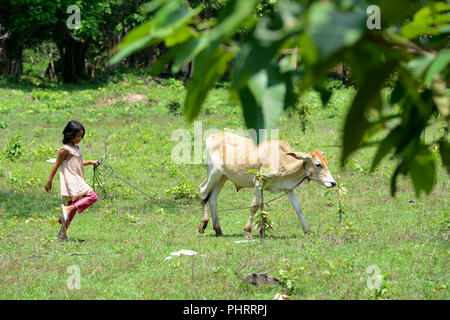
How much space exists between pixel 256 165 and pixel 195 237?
52.2 inches

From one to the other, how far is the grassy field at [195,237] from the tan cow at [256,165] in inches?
16.9

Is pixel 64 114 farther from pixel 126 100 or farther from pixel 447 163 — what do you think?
pixel 447 163

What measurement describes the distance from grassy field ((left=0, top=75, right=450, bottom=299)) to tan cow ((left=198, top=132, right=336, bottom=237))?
1.41 ft

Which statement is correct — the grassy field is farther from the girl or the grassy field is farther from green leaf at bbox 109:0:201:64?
the girl

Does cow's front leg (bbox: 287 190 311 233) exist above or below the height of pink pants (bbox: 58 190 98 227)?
below

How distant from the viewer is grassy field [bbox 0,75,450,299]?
4637mm

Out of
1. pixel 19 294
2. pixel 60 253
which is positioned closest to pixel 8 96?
pixel 60 253

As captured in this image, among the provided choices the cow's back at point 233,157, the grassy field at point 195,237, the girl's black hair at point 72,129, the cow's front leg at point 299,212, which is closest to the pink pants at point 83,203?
the grassy field at point 195,237

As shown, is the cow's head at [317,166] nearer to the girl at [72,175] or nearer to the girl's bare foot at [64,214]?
the girl at [72,175]

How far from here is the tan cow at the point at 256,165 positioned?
7691 millimetres

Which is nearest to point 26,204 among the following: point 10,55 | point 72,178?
point 72,178

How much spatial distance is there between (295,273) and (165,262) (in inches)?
52.9

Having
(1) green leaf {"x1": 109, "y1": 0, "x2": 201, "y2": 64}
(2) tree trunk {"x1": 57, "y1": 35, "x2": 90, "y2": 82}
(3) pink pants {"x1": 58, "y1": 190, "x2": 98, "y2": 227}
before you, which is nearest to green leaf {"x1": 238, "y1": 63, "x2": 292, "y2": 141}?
(1) green leaf {"x1": 109, "y1": 0, "x2": 201, "y2": 64}

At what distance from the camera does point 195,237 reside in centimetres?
711
